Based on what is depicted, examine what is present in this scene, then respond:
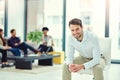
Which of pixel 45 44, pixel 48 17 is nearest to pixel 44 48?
pixel 45 44

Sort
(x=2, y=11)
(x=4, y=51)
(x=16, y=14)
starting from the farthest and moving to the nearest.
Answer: (x=2, y=11) < (x=16, y=14) < (x=4, y=51)

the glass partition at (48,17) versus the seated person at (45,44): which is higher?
the glass partition at (48,17)

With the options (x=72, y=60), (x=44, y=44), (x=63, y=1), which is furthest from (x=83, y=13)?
(x=72, y=60)

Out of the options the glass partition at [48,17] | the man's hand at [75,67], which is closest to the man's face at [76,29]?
the man's hand at [75,67]

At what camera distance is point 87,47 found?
3.51 meters

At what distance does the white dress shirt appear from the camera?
11.3ft

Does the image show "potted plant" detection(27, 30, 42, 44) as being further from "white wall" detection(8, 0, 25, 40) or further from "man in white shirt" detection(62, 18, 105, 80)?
"man in white shirt" detection(62, 18, 105, 80)

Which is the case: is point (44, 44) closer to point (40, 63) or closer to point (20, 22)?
point (40, 63)

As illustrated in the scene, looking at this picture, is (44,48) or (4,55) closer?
(4,55)

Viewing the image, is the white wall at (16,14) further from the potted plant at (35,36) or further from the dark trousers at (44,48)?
the potted plant at (35,36)

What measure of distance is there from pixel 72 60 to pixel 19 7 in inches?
285

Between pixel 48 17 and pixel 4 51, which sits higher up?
pixel 48 17

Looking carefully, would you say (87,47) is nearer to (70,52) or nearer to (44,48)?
(70,52)

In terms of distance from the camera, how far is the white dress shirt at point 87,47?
3.44 meters
